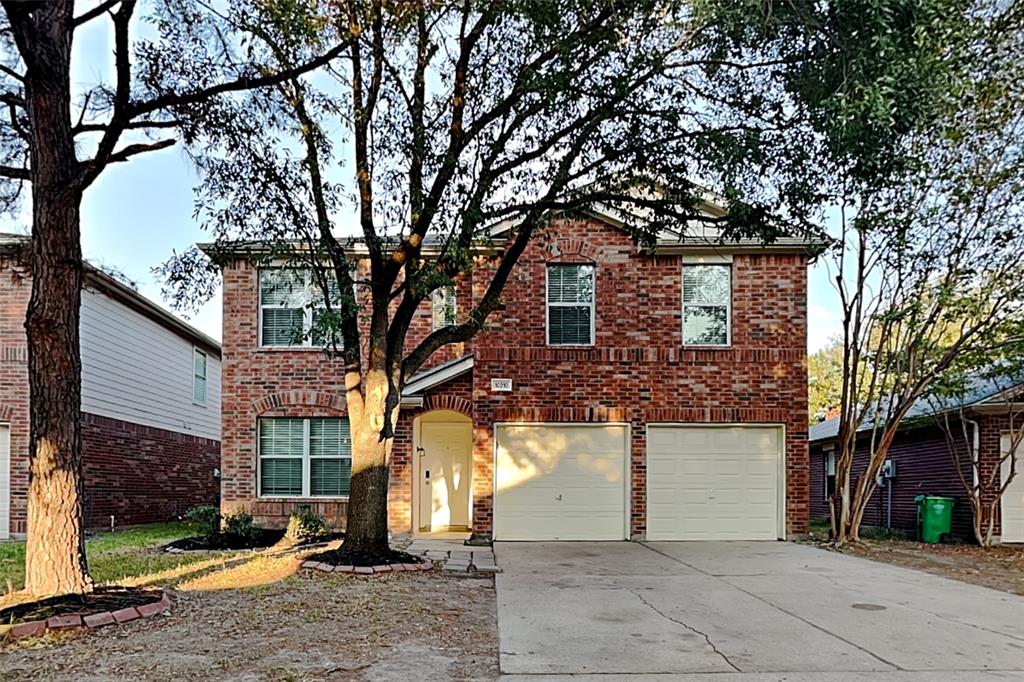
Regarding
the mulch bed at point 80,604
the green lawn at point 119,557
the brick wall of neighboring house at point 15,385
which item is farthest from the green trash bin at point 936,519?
the brick wall of neighboring house at point 15,385

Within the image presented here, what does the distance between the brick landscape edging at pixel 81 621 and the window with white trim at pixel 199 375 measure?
14.8m

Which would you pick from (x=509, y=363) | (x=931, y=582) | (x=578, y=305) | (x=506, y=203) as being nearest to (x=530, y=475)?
(x=509, y=363)

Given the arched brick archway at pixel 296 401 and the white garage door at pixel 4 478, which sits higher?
the arched brick archway at pixel 296 401

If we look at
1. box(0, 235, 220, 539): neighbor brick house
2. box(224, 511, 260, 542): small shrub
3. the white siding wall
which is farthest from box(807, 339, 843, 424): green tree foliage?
box(224, 511, 260, 542): small shrub

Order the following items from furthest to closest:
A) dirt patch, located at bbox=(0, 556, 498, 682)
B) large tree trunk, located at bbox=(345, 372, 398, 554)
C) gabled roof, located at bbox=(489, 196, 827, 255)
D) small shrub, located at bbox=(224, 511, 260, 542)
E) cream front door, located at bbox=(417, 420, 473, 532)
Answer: cream front door, located at bbox=(417, 420, 473, 532), gabled roof, located at bbox=(489, 196, 827, 255), small shrub, located at bbox=(224, 511, 260, 542), large tree trunk, located at bbox=(345, 372, 398, 554), dirt patch, located at bbox=(0, 556, 498, 682)

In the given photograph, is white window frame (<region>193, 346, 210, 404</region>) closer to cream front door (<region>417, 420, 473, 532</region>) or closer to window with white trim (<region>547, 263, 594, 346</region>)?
cream front door (<region>417, 420, 473, 532</region>)

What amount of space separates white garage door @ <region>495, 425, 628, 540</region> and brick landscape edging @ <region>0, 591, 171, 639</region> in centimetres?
770

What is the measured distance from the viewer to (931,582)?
10617mm

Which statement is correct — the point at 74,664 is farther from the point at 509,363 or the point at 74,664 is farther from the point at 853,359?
the point at 853,359

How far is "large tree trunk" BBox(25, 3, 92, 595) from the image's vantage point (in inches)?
298

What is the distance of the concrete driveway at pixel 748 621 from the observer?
20.9ft

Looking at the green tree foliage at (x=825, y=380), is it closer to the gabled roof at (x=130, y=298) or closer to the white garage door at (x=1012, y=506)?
the white garage door at (x=1012, y=506)

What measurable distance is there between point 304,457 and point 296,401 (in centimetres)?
101

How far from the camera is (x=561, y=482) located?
14.9 metres
